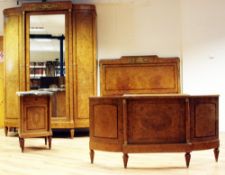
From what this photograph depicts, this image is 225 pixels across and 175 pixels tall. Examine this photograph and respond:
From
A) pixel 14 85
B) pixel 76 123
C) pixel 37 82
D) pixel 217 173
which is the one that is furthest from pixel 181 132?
pixel 14 85

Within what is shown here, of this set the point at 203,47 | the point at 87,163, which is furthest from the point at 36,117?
the point at 203,47

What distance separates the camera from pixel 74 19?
7098 millimetres

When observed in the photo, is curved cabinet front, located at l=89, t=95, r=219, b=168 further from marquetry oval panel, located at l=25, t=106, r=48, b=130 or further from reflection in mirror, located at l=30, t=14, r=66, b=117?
reflection in mirror, located at l=30, t=14, r=66, b=117

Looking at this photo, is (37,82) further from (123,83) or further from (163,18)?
(163,18)

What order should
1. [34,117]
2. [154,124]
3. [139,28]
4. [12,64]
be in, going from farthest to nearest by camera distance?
[139,28], [12,64], [34,117], [154,124]

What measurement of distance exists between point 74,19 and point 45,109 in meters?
2.10

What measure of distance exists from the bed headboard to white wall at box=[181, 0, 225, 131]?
28 cm

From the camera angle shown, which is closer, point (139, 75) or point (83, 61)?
point (83, 61)

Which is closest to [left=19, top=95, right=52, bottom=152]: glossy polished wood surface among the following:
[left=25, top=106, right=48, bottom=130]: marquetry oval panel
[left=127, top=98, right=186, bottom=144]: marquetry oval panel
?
[left=25, top=106, right=48, bottom=130]: marquetry oval panel

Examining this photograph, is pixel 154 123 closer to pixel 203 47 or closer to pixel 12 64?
pixel 203 47

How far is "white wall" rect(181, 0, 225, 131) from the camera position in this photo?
7.43 meters

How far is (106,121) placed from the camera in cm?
444

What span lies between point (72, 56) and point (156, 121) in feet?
10.3

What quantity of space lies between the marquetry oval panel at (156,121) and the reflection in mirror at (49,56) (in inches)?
113
